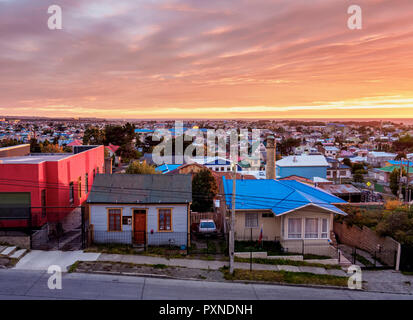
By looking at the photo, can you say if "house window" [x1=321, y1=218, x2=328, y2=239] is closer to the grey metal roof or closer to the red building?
the grey metal roof

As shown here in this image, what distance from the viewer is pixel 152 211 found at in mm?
18984

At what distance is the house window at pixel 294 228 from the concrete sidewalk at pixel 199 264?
125 inches

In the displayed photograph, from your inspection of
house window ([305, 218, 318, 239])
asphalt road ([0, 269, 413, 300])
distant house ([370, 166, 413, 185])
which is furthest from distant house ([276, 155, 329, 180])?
asphalt road ([0, 269, 413, 300])

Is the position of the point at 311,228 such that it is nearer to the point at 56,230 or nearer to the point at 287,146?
the point at 56,230

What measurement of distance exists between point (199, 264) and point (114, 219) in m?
5.68

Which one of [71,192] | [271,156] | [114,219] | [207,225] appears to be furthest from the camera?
[271,156]

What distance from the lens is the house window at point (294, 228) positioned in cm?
2044

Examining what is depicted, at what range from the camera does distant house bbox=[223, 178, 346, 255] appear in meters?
20.2

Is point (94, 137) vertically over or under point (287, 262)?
over

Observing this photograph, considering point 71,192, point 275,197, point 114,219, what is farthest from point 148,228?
point 275,197

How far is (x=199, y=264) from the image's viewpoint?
54.4ft
